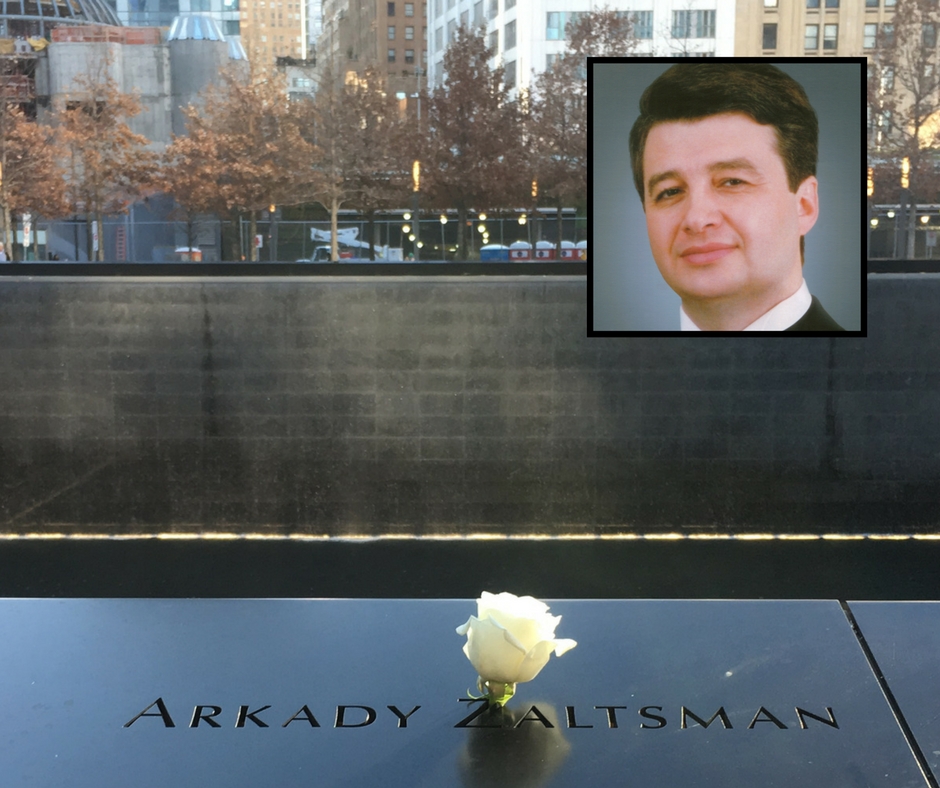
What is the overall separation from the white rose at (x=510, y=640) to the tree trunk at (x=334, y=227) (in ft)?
25.5

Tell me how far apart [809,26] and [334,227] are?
395cm

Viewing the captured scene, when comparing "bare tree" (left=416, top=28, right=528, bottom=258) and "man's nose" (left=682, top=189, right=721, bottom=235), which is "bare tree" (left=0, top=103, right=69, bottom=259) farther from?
"man's nose" (left=682, top=189, right=721, bottom=235)

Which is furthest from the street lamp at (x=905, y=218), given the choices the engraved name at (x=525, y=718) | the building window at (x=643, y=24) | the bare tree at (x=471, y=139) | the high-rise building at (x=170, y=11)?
the engraved name at (x=525, y=718)

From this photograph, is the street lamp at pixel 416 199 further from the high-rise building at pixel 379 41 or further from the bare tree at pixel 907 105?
the bare tree at pixel 907 105

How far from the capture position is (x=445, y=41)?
9070 mm

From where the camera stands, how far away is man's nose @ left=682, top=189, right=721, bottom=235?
7043 mm

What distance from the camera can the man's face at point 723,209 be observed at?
6.94 metres

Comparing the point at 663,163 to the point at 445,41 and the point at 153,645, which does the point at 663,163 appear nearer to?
the point at 445,41

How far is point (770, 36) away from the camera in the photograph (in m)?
8.55

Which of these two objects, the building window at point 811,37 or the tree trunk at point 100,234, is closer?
the building window at point 811,37

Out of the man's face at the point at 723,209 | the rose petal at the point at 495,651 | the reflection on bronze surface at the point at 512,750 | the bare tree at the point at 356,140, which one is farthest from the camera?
the bare tree at the point at 356,140

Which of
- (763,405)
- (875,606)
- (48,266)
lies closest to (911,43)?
(763,405)

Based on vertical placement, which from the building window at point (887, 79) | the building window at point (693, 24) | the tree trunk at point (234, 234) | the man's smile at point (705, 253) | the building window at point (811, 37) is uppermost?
the building window at point (693, 24)

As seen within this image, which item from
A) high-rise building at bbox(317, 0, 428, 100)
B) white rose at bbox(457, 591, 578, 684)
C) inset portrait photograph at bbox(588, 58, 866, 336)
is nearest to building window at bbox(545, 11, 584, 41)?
high-rise building at bbox(317, 0, 428, 100)
